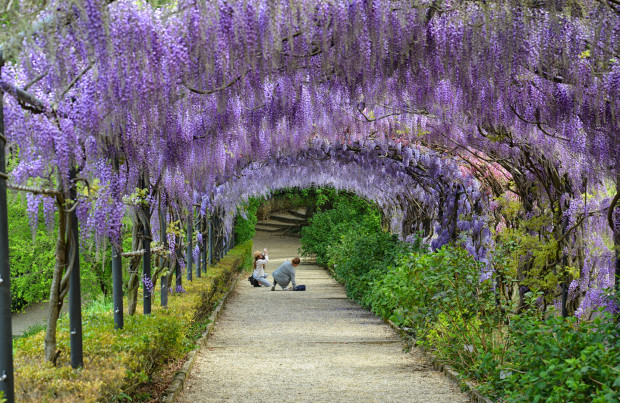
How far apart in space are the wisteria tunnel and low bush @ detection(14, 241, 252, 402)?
201 mm

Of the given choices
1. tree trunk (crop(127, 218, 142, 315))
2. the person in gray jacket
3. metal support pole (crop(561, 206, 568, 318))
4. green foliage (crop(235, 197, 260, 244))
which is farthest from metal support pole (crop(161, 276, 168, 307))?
green foliage (crop(235, 197, 260, 244))

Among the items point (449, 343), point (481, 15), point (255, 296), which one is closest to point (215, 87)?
point (481, 15)

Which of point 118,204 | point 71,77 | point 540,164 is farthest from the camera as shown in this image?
point 540,164

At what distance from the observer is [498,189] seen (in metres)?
9.02

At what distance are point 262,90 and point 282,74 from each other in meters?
0.35

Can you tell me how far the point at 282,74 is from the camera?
4.80 meters

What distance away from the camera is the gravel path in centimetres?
535

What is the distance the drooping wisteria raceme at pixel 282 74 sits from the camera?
10.8 feet

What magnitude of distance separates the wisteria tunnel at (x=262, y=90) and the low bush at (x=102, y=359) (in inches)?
7.9

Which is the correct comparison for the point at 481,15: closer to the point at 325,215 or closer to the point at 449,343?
the point at 449,343

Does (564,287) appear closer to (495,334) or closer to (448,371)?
(495,334)

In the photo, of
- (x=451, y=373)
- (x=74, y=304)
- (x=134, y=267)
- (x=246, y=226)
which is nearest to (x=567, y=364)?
(x=451, y=373)

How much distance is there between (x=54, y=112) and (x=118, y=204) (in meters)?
1.07

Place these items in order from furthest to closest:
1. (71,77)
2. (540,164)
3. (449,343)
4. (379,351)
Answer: (379,351) < (540,164) < (449,343) < (71,77)
